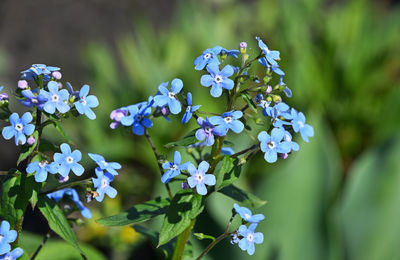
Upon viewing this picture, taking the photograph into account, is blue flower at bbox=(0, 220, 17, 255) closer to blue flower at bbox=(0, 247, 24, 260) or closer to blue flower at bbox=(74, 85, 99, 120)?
blue flower at bbox=(0, 247, 24, 260)

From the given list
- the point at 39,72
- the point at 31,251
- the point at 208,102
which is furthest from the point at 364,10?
the point at 39,72

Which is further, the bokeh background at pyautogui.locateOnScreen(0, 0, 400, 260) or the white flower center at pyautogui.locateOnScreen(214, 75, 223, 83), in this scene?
the bokeh background at pyautogui.locateOnScreen(0, 0, 400, 260)

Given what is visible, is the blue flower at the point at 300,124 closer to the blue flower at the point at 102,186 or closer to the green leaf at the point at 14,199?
the blue flower at the point at 102,186

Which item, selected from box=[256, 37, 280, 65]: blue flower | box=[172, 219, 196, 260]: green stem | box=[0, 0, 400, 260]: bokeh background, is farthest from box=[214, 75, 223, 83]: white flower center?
box=[0, 0, 400, 260]: bokeh background

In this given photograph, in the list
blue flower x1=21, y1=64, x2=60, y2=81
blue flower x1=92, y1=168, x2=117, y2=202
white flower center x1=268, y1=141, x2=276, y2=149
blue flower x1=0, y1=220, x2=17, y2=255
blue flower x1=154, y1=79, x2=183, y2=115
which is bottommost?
blue flower x1=0, y1=220, x2=17, y2=255

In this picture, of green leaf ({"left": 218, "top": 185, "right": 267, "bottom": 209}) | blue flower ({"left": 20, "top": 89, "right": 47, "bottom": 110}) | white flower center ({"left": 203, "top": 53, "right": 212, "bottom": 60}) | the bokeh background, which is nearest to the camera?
blue flower ({"left": 20, "top": 89, "right": 47, "bottom": 110})

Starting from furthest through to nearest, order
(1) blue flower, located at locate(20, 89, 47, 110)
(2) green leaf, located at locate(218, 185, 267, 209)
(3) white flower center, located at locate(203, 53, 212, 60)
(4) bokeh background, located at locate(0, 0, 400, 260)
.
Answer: (4) bokeh background, located at locate(0, 0, 400, 260) < (2) green leaf, located at locate(218, 185, 267, 209) < (3) white flower center, located at locate(203, 53, 212, 60) < (1) blue flower, located at locate(20, 89, 47, 110)

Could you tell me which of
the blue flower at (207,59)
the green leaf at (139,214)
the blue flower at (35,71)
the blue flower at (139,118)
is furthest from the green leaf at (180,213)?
the blue flower at (35,71)

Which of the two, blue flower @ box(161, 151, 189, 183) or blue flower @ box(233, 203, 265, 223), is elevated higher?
blue flower @ box(161, 151, 189, 183)
